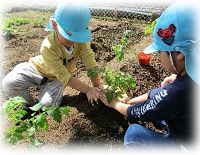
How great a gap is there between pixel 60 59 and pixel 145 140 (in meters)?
1.10

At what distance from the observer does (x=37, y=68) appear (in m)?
2.16

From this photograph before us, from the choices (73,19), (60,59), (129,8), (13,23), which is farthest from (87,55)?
(129,8)

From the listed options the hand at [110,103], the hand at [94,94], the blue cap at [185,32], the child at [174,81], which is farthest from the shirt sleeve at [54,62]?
the blue cap at [185,32]

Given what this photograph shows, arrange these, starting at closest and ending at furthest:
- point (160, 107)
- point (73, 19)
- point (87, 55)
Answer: point (160, 107), point (73, 19), point (87, 55)

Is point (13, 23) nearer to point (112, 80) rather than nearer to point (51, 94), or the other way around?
point (51, 94)

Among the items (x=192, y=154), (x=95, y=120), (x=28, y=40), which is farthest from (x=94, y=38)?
(x=192, y=154)

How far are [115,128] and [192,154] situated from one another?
69cm

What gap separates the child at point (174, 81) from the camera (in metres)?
1.08

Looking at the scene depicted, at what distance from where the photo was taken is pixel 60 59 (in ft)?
6.02

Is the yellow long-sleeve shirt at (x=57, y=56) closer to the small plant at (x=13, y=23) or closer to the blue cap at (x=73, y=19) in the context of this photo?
the blue cap at (x=73, y=19)

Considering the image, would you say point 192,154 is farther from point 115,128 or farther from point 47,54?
point 47,54

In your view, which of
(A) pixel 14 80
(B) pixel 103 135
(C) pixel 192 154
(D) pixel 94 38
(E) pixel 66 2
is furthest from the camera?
(D) pixel 94 38

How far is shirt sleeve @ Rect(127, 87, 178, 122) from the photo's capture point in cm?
121

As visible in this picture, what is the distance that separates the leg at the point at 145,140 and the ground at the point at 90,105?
203 mm
